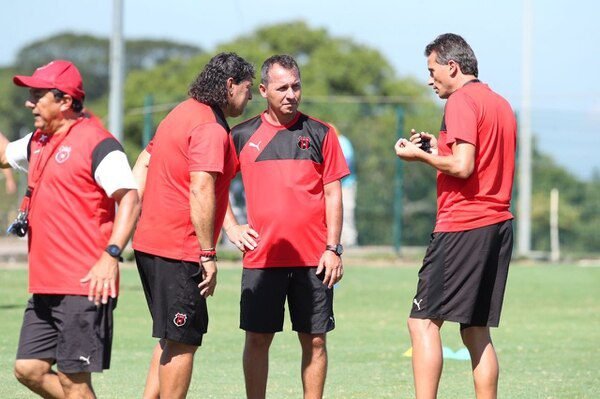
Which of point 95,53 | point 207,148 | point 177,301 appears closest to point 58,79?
point 207,148

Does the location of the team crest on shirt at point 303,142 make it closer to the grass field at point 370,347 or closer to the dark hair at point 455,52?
the dark hair at point 455,52

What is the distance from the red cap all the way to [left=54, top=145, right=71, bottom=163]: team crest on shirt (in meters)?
0.29

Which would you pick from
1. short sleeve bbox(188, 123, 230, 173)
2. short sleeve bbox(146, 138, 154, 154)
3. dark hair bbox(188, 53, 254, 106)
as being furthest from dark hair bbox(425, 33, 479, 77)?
short sleeve bbox(146, 138, 154, 154)

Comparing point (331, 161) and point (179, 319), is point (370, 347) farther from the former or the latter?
point (179, 319)

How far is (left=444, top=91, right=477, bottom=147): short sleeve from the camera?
7660 mm

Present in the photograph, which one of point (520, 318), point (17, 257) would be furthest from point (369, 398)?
point (17, 257)

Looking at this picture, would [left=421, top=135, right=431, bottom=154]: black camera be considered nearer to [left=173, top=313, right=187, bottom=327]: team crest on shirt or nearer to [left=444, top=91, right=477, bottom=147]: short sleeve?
[left=444, top=91, right=477, bottom=147]: short sleeve

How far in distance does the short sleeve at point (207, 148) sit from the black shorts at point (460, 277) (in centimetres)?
147

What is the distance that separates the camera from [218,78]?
7.70 meters

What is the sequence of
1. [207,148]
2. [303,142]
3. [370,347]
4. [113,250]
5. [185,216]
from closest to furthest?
[113,250]
[207,148]
[185,216]
[303,142]
[370,347]

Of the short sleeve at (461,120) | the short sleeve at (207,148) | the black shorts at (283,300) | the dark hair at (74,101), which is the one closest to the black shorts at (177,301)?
the short sleeve at (207,148)

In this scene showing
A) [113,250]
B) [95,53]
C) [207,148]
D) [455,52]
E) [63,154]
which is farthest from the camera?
[95,53]

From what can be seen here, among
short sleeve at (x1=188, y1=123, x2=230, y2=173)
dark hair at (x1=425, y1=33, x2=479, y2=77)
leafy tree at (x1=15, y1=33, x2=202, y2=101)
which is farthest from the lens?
leafy tree at (x1=15, y1=33, x2=202, y2=101)

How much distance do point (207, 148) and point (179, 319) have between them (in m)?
1.01
